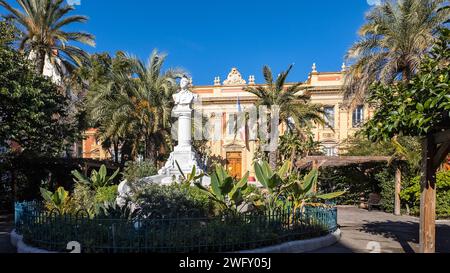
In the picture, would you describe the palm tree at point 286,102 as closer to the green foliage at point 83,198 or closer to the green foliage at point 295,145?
the green foliage at point 295,145

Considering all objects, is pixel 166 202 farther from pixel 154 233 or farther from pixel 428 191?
pixel 428 191

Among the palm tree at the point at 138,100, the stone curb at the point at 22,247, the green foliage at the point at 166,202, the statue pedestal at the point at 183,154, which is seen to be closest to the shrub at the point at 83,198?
the green foliage at the point at 166,202

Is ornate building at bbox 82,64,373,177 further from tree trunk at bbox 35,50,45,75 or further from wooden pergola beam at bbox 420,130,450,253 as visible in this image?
wooden pergola beam at bbox 420,130,450,253

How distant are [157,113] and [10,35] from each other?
32.3 ft

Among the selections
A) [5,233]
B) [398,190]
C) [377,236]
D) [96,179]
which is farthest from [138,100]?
[377,236]

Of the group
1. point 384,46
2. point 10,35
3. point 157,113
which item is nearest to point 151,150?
point 157,113

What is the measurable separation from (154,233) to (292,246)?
293 cm

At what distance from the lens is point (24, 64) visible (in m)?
17.4

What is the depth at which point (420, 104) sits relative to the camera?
6527 millimetres

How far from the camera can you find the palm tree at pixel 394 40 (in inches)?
707

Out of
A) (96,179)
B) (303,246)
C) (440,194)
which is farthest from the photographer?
(440,194)

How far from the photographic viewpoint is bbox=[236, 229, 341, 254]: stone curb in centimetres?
805

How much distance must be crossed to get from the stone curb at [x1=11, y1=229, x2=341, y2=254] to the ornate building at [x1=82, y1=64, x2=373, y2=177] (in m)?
30.6

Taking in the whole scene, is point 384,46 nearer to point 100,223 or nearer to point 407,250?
point 407,250
